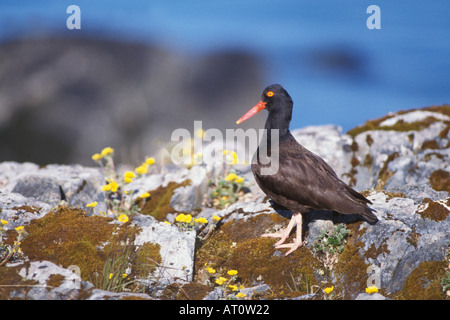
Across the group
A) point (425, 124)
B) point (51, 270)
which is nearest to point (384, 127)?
point (425, 124)

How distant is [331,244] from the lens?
6547 millimetres

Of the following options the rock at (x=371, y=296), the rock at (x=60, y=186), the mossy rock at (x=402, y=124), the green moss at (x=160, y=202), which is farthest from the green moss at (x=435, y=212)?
the mossy rock at (x=402, y=124)

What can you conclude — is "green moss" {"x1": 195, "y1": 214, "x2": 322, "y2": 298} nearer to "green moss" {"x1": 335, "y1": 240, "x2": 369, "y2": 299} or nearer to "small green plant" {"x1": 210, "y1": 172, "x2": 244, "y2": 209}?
"green moss" {"x1": 335, "y1": 240, "x2": 369, "y2": 299}

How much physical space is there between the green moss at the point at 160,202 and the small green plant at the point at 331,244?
3.91 meters

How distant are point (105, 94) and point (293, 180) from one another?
66.2 feet

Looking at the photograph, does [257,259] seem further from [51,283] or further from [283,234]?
[51,283]

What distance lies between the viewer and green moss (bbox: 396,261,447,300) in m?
5.73

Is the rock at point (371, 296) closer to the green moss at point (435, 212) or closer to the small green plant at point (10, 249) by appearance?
the green moss at point (435, 212)

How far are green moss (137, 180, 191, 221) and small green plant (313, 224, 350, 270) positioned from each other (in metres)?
3.91

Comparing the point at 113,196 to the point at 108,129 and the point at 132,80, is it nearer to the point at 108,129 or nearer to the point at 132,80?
the point at 108,129

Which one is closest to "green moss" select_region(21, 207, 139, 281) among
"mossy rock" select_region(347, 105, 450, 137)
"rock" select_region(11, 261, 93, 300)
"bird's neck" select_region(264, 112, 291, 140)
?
"rock" select_region(11, 261, 93, 300)

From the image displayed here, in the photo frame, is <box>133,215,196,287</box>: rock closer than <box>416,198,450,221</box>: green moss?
Yes
